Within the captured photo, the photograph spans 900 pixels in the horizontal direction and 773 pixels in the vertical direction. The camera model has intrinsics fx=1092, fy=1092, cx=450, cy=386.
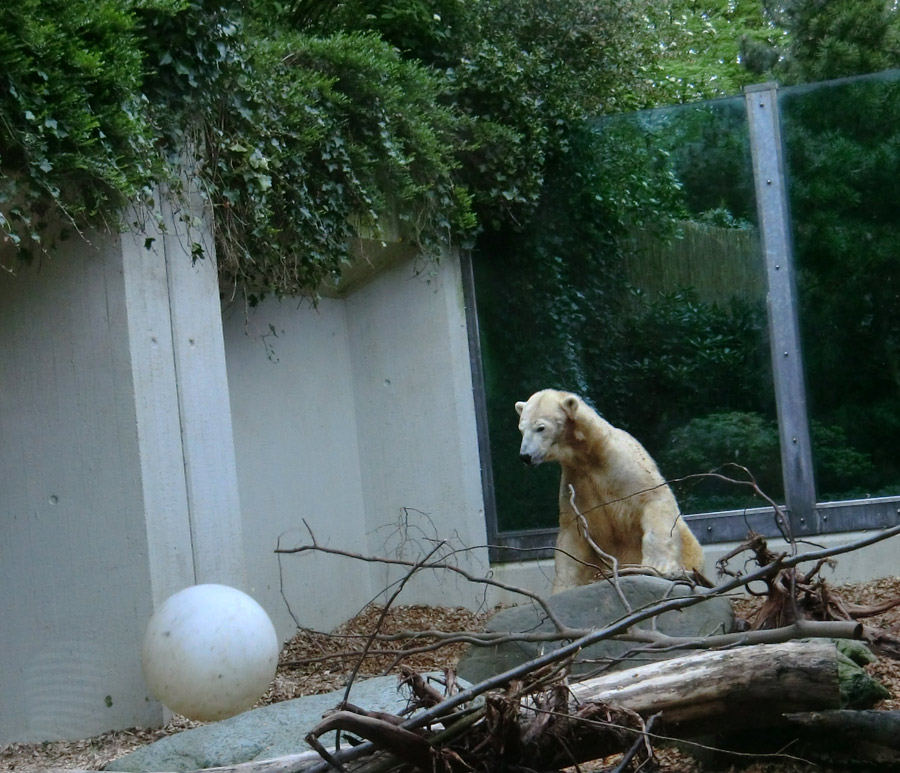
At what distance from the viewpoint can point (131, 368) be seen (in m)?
4.50

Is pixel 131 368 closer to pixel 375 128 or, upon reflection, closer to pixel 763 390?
pixel 375 128

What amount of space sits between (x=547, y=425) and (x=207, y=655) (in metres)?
1.93

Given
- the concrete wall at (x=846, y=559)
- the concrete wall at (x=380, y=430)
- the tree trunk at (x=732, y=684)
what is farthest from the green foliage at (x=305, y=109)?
the tree trunk at (x=732, y=684)

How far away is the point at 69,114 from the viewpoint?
12.9 feet

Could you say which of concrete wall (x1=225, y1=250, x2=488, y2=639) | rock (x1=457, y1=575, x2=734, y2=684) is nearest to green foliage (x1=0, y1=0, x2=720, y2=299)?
concrete wall (x1=225, y1=250, x2=488, y2=639)

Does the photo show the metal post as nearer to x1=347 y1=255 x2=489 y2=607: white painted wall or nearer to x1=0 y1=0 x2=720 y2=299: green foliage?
x1=0 y1=0 x2=720 y2=299: green foliage

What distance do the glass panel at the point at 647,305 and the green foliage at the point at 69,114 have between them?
3298mm

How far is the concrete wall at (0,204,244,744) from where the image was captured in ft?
14.8

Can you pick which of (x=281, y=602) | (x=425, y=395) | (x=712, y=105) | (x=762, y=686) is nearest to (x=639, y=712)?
(x=762, y=686)

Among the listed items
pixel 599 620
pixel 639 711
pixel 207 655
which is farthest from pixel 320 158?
pixel 639 711

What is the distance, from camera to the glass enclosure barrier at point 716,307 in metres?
6.62

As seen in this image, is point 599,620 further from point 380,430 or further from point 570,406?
point 380,430

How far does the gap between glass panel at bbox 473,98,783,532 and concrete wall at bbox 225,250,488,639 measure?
30 centimetres

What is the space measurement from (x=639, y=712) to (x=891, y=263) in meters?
4.59
